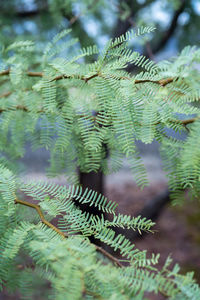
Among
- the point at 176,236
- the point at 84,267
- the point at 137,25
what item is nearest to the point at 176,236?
the point at 176,236

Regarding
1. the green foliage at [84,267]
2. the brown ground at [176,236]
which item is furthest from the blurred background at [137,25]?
the green foliage at [84,267]

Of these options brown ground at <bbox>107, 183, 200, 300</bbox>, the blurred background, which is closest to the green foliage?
the blurred background

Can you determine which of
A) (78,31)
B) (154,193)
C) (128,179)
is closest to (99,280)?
(78,31)

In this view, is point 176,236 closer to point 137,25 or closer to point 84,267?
point 137,25

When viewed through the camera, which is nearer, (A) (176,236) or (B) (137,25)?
(B) (137,25)

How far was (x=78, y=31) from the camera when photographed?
6.17 feet

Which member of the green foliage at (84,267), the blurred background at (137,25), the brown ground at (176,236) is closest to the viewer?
the green foliage at (84,267)

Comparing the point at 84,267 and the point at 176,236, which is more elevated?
the point at 84,267

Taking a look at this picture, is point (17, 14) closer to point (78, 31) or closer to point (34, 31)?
point (34, 31)

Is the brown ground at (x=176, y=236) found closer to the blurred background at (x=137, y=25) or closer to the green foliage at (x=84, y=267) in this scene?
the blurred background at (x=137, y=25)

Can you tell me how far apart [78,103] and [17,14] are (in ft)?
6.02

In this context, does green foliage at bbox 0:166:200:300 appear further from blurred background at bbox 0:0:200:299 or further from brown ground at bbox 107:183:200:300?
brown ground at bbox 107:183:200:300

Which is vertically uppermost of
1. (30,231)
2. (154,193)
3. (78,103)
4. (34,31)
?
(34,31)

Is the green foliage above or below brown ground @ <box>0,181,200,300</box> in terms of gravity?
above
